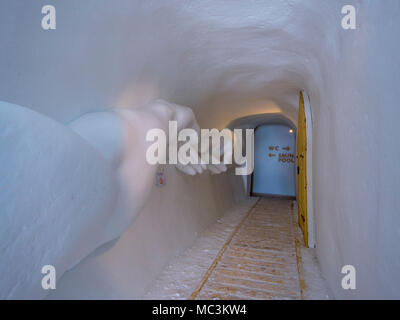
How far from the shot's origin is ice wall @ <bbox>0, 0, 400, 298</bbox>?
46.4 inches

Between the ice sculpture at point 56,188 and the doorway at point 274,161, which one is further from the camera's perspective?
the doorway at point 274,161

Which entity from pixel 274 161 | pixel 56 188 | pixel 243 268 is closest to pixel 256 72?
pixel 243 268

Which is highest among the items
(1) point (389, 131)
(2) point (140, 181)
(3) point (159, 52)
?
(3) point (159, 52)

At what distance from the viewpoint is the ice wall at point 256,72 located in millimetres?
1179

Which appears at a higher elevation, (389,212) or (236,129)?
(236,129)

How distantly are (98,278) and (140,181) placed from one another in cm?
76

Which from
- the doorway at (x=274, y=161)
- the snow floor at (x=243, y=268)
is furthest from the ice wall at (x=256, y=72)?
the doorway at (x=274, y=161)

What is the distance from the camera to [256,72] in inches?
128

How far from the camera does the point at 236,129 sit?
6.25 meters

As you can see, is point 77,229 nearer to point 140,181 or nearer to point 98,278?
point 140,181

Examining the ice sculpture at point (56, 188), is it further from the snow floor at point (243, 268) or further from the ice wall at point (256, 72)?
the snow floor at point (243, 268)

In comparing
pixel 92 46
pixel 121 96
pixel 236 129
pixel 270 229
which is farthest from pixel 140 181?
pixel 236 129

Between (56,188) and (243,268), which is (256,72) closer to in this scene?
(243,268)

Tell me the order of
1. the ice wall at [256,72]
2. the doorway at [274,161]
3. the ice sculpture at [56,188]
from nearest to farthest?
the ice sculpture at [56,188] < the ice wall at [256,72] < the doorway at [274,161]
